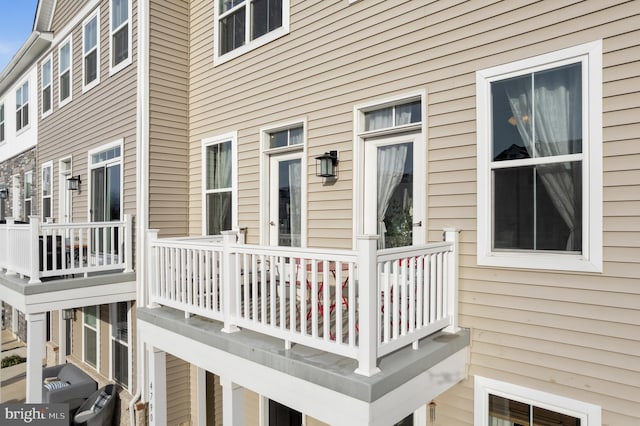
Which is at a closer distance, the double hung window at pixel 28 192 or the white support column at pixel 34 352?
the white support column at pixel 34 352

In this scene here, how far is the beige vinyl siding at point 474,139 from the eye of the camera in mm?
2785

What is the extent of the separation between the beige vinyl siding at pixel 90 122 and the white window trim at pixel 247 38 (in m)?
1.33

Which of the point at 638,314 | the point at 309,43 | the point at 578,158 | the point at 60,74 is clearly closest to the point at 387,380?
the point at 638,314

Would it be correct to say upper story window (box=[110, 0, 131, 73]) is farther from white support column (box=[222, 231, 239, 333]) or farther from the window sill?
the window sill

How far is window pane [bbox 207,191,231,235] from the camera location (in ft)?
19.8

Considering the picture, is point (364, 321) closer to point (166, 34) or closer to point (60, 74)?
point (166, 34)

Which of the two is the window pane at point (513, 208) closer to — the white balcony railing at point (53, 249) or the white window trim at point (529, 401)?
the white window trim at point (529, 401)

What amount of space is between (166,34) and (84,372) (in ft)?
21.4

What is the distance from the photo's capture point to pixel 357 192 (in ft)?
14.2

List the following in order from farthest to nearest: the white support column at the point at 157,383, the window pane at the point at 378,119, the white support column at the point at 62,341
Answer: the white support column at the point at 62,341 → the white support column at the point at 157,383 → the window pane at the point at 378,119

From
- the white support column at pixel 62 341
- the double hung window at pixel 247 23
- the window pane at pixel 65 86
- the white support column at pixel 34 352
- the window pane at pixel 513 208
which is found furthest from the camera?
the white support column at pixel 62 341

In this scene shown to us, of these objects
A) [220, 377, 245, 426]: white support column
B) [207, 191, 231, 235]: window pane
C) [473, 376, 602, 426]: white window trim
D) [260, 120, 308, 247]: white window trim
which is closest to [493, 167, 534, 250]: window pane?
[473, 376, 602, 426]: white window trim

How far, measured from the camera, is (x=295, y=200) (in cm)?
520

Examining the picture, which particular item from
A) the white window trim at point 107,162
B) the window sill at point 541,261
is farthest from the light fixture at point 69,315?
the window sill at point 541,261
